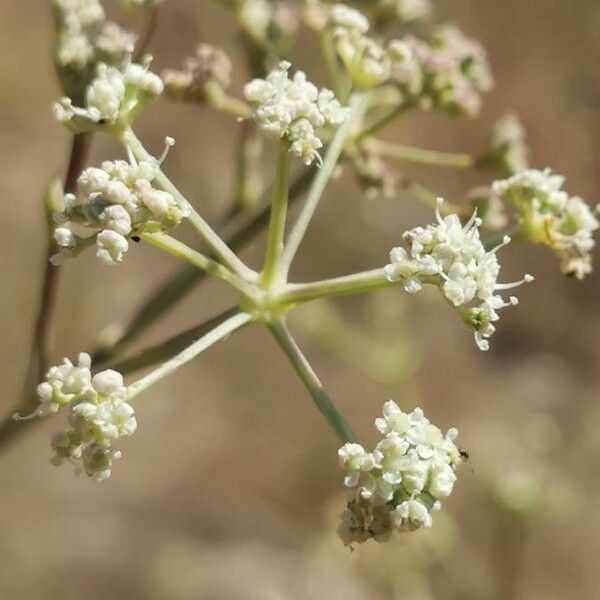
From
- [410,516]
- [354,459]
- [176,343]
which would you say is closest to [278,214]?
[176,343]

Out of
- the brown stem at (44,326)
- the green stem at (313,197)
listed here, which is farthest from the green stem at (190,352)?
the brown stem at (44,326)

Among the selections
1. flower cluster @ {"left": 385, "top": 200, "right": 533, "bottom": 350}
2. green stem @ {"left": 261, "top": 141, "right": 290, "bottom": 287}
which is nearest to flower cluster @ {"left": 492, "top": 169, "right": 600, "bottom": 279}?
flower cluster @ {"left": 385, "top": 200, "right": 533, "bottom": 350}

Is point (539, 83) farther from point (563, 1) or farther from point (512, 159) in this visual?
point (512, 159)

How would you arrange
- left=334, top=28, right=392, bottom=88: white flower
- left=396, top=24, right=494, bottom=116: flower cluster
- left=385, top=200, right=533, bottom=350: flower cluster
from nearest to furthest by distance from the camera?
1. left=385, top=200, right=533, bottom=350: flower cluster
2. left=334, top=28, right=392, bottom=88: white flower
3. left=396, top=24, right=494, bottom=116: flower cluster

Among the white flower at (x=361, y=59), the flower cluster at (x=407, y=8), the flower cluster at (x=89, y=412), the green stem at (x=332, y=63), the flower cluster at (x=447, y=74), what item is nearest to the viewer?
the flower cluster at (x=89, y=412)

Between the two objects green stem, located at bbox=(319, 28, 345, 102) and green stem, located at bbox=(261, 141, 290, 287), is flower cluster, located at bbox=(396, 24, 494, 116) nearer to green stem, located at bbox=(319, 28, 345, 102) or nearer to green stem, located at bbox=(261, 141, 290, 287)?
green stem, located at bbox=(319, 28, 345, 102)

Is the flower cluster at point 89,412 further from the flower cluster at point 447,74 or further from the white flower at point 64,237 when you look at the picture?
the flower cluster at point 447,74

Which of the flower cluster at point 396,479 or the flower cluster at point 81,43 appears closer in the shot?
the flower cluster at point 396,479
